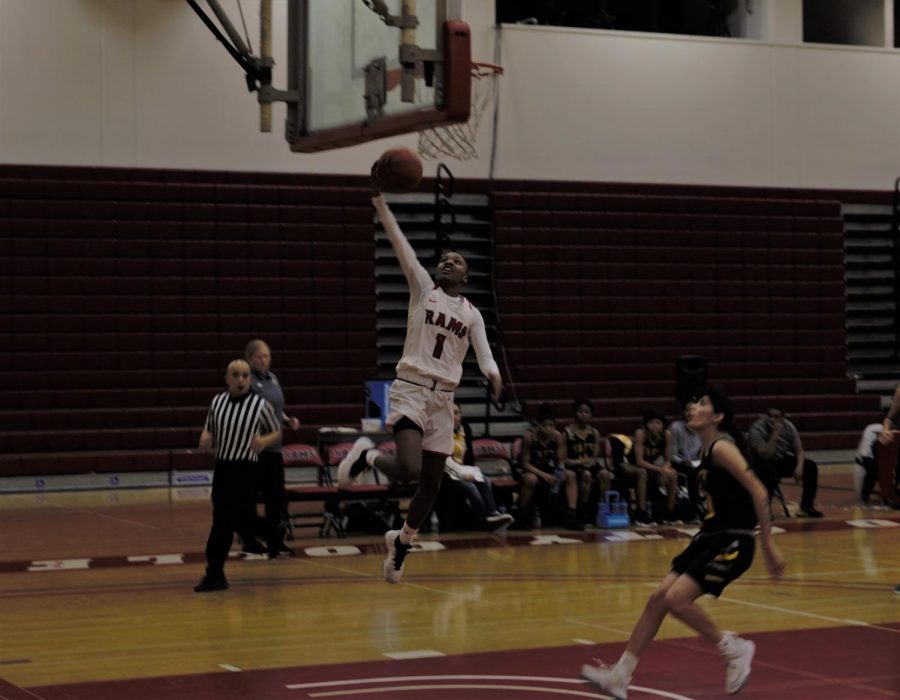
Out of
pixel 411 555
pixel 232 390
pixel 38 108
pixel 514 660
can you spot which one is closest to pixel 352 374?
pixel 38 108

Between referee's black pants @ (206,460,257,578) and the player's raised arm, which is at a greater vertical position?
the player's raised arm

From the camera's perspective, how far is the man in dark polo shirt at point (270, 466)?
11164 millimetres

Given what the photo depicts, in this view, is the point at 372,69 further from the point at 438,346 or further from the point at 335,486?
the point at 335,486

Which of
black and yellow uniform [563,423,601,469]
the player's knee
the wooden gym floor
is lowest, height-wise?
the wooden gym floor

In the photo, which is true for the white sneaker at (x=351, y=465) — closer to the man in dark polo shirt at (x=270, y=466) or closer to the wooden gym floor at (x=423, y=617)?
the wooden gym floor at (x=423, y=617)

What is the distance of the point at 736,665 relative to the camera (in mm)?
6375

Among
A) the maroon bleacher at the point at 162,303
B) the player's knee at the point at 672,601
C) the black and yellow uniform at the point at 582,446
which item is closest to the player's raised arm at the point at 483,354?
the player's knee at the point at 672,601

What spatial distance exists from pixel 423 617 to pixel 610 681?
8.14ft

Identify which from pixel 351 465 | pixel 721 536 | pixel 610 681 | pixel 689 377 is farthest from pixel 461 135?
pixel 610 681

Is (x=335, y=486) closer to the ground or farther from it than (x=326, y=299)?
closer to the ground

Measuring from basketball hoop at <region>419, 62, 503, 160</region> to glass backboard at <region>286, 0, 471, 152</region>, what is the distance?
3900 millimetres

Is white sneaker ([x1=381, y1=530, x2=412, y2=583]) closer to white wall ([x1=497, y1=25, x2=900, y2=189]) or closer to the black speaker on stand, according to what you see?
→ the black speaker on stand

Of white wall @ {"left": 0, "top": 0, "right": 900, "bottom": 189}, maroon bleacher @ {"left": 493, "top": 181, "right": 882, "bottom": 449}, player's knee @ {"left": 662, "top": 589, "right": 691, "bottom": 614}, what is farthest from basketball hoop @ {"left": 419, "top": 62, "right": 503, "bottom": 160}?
player's knee @ {"left": 662, "top": 589, "right": 691, "bottom": 614}

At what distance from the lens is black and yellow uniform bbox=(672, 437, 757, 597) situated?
6.39 meters
